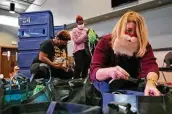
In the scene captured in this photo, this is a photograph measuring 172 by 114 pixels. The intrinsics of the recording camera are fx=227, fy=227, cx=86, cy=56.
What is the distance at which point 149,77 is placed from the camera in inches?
48.8

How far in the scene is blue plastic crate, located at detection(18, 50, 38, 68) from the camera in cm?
418

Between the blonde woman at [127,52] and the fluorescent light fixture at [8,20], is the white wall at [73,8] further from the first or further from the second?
the blonde woman at [127,52]

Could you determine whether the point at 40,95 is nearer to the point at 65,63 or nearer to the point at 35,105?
the point at 35,105

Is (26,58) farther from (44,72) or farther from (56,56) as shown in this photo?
(44,72)

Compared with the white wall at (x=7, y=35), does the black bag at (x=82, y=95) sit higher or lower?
lower

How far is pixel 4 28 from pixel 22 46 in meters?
4.01

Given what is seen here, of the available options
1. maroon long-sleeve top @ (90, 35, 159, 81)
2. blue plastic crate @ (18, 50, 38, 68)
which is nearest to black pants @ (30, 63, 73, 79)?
maroon long-sleeve top @ (90, 35, 159, 81)

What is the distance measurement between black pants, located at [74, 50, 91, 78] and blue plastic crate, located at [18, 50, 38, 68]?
1.29m

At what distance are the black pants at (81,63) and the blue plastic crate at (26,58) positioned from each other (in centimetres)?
129

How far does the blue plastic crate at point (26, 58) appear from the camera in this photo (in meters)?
4.18

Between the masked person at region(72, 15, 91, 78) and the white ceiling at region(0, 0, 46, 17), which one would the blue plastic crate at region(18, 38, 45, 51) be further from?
the white ceiling at region(0, 0, 46, 17)

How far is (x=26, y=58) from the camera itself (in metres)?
4.21

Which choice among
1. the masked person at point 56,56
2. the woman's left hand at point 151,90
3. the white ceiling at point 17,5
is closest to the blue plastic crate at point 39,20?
the masked person at point 56,56

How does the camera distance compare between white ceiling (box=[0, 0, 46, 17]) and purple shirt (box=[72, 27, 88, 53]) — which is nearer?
purple shirt (box=[72, 27, 88, 53])
